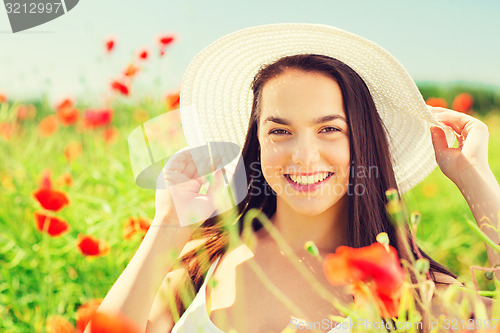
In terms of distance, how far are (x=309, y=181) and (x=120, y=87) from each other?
1798mm

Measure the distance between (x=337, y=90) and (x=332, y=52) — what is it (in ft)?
0.40

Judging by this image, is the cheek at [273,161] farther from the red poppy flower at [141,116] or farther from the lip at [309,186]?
the red poppy flower at [141,116]

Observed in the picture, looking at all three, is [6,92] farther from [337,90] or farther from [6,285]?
[337,90]

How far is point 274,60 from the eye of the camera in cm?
146

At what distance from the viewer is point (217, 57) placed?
154cm

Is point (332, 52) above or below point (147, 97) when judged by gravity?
above

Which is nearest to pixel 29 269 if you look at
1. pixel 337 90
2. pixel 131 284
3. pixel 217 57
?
pixel 131 284

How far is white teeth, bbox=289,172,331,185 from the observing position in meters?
1.25

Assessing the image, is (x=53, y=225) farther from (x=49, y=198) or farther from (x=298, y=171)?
(x=298, y=171)

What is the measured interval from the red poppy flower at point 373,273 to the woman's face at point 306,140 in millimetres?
686

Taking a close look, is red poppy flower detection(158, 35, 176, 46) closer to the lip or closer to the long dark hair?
the long dark hair

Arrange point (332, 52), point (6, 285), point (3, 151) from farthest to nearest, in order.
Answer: point (3, 151) < point (6, 285) < point (332, 52)

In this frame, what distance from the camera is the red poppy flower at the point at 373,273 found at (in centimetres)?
51

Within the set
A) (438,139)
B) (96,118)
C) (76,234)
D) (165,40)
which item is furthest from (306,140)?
(96,118)
